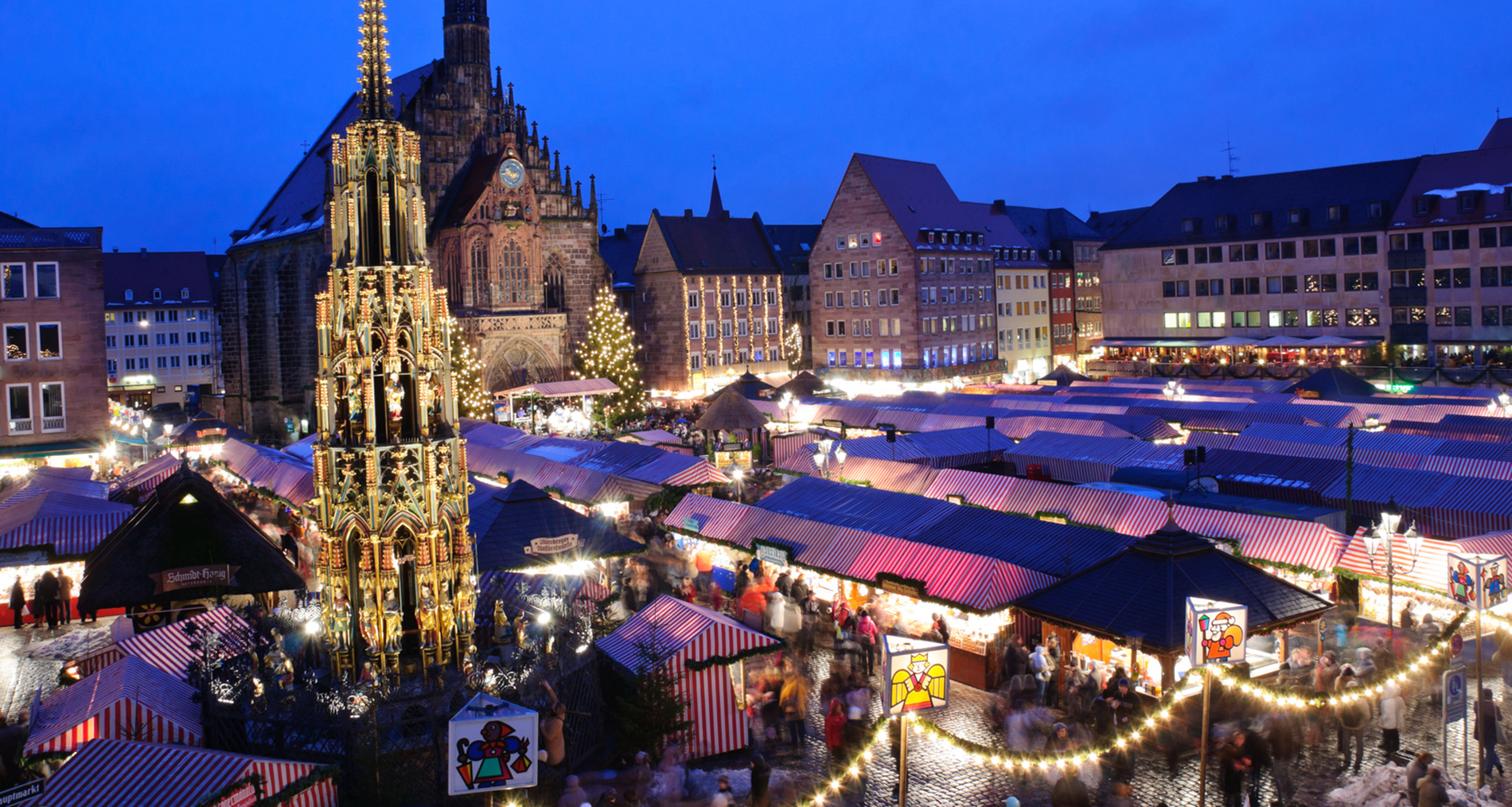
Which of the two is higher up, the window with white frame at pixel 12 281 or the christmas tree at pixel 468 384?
the window with white frame at pixel 12 281

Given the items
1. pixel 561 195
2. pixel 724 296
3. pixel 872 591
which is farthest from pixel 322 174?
pixel 872 591

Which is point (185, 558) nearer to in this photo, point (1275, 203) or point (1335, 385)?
point (1335, 385)

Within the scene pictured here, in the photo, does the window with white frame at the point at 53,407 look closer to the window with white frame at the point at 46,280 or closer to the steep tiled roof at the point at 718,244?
the window with white frame at the point at 46,280

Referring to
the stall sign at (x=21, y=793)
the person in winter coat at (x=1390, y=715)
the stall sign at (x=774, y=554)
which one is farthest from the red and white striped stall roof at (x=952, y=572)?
the stall sign at (x=21, y=793)

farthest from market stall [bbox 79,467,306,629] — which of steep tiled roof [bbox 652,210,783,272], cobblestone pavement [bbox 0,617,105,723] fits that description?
steep tiled roof [bbox 652,210,783,272]

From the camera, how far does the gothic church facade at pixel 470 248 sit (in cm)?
5378

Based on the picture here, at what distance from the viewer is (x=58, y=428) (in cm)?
3562

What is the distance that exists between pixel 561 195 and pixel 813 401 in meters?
22.0

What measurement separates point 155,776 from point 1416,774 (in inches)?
453

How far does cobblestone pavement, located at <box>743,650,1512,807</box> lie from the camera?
1237cm

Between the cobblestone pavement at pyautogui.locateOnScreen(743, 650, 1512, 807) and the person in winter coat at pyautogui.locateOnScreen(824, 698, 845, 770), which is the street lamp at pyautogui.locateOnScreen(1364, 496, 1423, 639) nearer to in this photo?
the cobblestone pavement at pyautogui.locateOnScreen(743, 650, 1512, 807)

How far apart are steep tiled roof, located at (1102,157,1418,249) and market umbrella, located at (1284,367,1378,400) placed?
1135 inches

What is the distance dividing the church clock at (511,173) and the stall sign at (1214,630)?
46.5 meters

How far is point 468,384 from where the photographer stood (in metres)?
49.8
